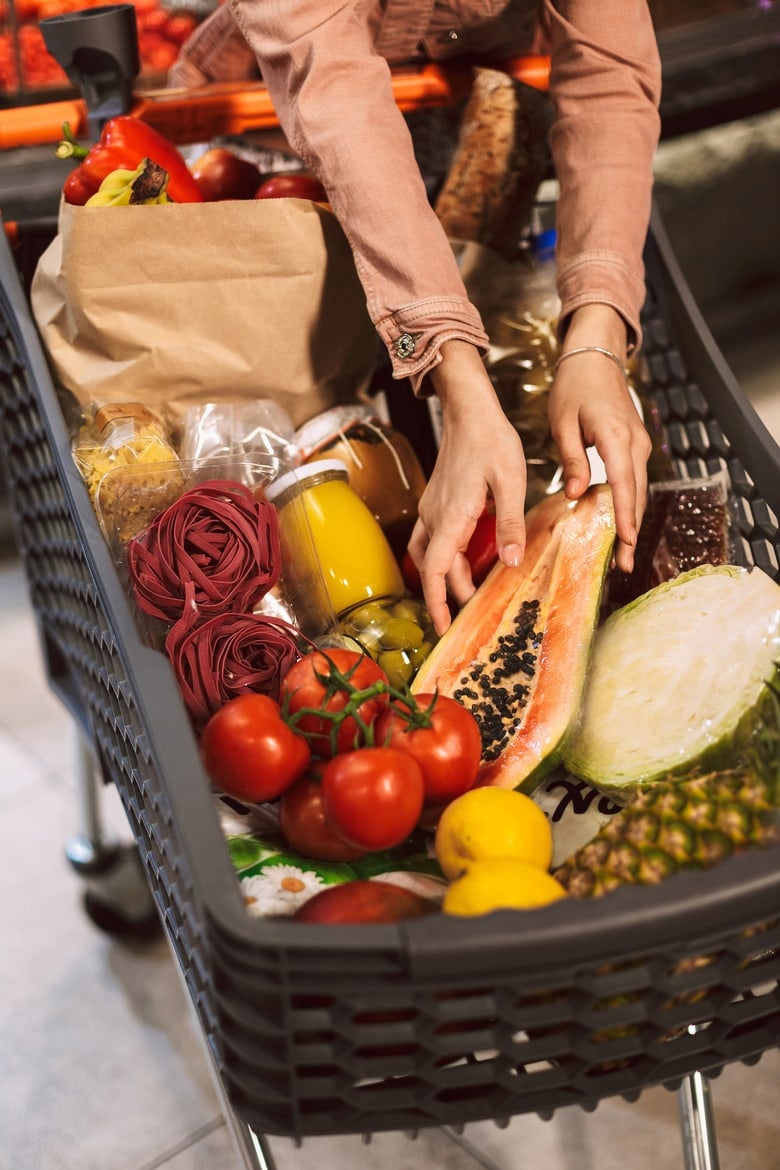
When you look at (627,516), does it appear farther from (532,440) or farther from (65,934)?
(65,934)

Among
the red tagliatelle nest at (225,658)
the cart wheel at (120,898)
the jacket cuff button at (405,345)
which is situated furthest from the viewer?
the cart wheel at (120,898)

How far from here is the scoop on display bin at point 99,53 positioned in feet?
3.27

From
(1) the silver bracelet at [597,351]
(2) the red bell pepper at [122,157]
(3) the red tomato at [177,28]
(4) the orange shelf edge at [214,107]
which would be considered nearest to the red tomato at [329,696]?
(1) the silver bracelet at [597,351]

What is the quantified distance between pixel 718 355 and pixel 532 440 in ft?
0.69

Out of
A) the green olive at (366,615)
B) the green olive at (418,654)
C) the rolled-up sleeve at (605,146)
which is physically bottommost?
the green olive at (418,654)

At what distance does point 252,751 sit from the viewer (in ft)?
2.25

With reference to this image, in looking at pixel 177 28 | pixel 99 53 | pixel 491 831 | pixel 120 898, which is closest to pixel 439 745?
pixel 491 831

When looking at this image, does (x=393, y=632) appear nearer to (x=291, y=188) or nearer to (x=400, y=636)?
(x=400, y=636)

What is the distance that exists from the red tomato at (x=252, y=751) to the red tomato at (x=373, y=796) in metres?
0.05

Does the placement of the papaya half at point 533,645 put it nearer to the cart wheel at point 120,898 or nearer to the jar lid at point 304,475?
the jar lid at point 304,475

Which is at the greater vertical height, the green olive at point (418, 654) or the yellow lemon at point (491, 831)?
the yellow lemon at point (491, 831)

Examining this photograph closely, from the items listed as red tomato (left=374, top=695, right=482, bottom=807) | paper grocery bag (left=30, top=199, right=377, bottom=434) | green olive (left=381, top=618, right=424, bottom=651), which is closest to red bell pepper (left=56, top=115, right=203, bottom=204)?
paper grocery bag (left=30, top=199, right=377, bottom=434)

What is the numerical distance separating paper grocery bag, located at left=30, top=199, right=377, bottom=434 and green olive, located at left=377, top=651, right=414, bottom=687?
1.02 feet

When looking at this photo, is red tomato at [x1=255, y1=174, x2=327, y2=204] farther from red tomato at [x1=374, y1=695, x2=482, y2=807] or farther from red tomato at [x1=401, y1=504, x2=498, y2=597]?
red tomato at [x1=374, y1=695, x2=482, y2=807]
